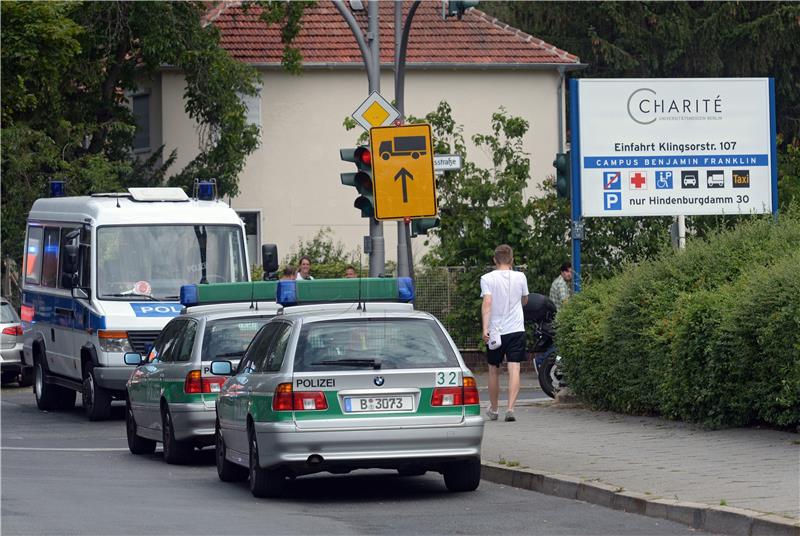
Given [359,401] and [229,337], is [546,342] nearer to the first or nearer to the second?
[229,337]

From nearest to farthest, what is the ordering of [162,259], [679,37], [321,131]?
[162,259] < [321,131] < [679,37]

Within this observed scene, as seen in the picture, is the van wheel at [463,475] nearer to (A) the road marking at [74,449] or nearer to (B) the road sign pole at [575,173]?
(A) the road marking at [74,449]

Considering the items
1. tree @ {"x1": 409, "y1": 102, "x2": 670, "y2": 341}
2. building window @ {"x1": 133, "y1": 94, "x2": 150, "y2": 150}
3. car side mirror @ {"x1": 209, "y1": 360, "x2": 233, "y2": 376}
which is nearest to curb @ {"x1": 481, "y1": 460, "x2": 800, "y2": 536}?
car side mirror @ {"x1": 209, "y1": 360, "x2": 233, "y2": 376}

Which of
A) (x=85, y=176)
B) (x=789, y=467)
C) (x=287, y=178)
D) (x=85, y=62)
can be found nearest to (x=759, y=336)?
(x=789, y=467)

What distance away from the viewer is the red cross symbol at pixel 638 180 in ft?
66.5

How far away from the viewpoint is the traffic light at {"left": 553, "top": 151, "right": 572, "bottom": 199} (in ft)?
65.1

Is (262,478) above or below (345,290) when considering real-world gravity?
below

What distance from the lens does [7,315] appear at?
28.4m

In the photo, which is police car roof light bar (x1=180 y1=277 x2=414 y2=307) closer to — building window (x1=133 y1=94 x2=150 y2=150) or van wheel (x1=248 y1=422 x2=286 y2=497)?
van wheel (x1=248 y1=422 x2=286 y2=497)

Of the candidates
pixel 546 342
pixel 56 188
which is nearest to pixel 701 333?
pixel 546 342

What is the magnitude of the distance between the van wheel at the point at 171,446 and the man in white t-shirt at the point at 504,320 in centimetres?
350

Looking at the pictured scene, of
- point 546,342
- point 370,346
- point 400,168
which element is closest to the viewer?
point 370,346

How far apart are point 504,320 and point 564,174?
3.85 meters

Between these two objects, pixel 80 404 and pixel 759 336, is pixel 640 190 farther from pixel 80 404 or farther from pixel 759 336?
pixel 80 404
